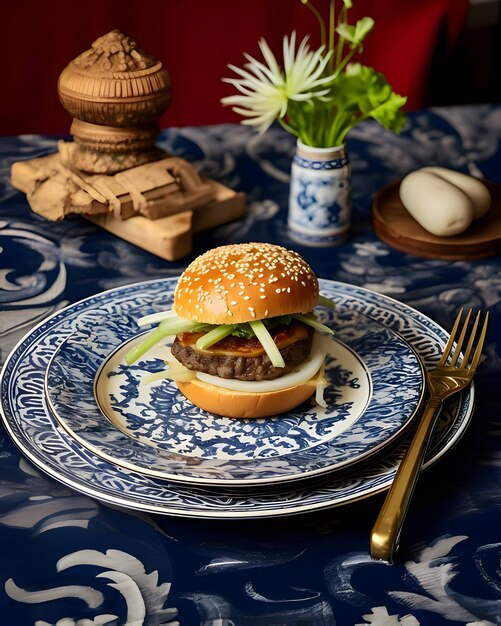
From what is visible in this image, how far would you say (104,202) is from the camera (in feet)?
6.59

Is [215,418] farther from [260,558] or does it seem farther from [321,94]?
[321,94]

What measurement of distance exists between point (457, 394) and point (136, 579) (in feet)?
1.98

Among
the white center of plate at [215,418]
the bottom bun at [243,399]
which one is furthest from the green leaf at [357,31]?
the bottom bun at [243,399]

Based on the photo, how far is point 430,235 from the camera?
2.03 m

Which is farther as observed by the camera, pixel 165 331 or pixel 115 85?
pixel 115 85

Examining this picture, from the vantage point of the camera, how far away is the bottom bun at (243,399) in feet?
4.52

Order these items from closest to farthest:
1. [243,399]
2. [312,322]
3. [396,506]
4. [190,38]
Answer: [396,506] → [243,399] → [312,322] → [190,38]

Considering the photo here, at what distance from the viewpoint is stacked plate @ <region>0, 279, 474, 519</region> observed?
118 centimetres

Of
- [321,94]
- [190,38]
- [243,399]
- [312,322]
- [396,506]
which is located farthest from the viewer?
[190,38]

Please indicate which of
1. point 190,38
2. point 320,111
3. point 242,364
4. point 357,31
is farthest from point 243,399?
point 190,38

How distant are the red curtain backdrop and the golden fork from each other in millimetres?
2472

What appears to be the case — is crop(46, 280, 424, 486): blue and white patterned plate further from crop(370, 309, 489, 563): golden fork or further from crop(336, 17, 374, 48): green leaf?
crop(336, 17, 374, 48): green leaf

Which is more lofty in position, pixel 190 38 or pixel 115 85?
pixel 115 85

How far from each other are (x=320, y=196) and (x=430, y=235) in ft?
0.87
